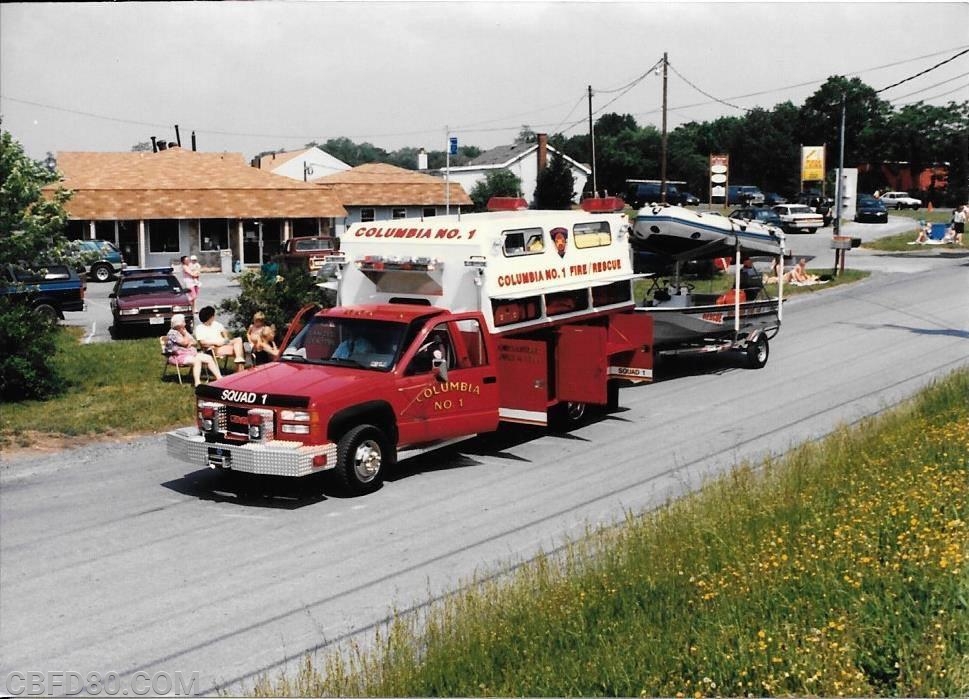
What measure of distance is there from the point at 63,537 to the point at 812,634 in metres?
8.07

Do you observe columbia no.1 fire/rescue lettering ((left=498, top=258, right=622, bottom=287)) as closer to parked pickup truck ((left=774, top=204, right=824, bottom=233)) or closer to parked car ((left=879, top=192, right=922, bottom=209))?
parked pickup truck ((left=774, top=204, right=824, bottom=233))

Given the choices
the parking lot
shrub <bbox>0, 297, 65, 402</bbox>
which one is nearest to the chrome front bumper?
shrub <bbox>0, 297, 65, 402</bbox>

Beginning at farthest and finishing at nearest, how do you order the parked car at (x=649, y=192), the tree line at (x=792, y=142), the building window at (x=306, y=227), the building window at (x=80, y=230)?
the parked car at (x=649, y=192)
the building window at (x=306, y=227)
the building window at (x=80, y=230)
the tree line at (x=792, y=142)

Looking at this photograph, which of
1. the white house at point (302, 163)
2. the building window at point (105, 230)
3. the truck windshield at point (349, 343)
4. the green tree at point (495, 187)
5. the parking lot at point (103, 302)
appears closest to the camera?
the truck windshield at point (349, 343)

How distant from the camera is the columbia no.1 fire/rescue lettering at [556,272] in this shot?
14.5 meters

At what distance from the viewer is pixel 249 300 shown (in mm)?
20469

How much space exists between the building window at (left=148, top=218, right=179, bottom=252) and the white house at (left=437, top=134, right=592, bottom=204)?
2529 centimetres

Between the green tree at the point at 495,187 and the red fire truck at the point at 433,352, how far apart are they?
52.1 metres

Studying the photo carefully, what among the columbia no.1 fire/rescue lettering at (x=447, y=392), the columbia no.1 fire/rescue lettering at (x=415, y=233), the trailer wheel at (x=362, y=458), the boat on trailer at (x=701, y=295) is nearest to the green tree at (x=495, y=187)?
the boat on trailer at (x=701, y=295)

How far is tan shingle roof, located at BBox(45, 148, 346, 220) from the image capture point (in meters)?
45.9

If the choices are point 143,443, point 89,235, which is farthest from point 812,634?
point 89,235

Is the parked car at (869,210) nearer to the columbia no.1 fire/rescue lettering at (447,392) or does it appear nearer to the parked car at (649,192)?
the parked car at (649,192)

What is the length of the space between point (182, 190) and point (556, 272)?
3619 centimetres

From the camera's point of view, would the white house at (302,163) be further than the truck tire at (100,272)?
Yes
